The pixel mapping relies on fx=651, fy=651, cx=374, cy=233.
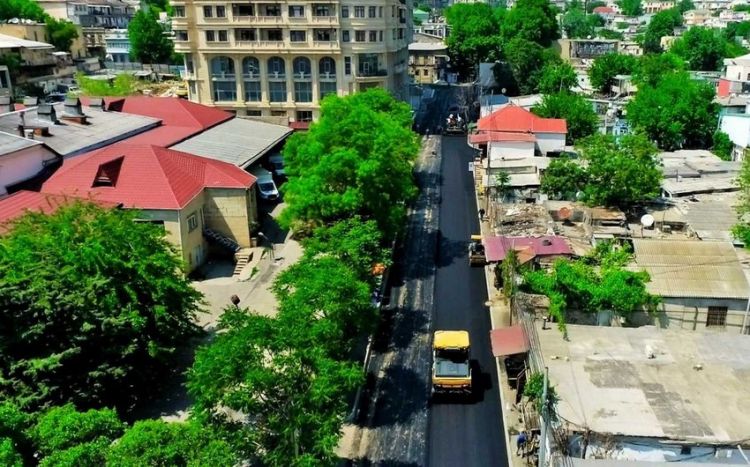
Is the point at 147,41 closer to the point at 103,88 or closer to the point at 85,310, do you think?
the point at 103,88

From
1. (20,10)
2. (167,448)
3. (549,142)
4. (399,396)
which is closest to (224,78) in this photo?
(549,142)

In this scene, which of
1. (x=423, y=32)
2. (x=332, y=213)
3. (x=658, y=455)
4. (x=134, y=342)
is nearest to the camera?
(x=658, y=455)

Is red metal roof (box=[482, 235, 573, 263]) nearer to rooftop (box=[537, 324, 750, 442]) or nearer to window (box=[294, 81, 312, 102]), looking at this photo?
rooftop (box=[537, 324, 750, 442])

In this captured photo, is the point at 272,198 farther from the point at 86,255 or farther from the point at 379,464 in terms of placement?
the point at 379,464

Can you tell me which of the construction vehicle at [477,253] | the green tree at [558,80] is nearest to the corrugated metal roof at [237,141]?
the construction vehicle at [477,253]

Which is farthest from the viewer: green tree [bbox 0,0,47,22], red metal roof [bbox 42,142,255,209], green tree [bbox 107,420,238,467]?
green tree [bbox 0,0,47,22]

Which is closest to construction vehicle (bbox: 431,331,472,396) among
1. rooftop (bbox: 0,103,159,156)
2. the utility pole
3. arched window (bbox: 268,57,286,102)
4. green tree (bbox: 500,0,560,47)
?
the utility pole

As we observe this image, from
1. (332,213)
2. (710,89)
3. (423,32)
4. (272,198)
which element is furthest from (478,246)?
(423,32)
